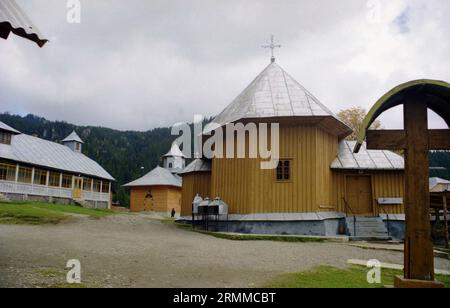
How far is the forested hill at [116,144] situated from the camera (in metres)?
76.4

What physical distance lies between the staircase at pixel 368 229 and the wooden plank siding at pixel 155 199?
85.9 feet

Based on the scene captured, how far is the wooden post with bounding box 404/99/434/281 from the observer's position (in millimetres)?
5281

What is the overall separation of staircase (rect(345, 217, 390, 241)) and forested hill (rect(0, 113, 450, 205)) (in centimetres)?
4841

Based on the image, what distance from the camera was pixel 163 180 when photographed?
138 ft

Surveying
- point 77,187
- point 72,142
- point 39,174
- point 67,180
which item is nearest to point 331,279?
point 39,174

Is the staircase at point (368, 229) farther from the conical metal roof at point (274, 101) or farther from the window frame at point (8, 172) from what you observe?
the window frame at point (8, 172)

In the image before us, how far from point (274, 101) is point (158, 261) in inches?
446

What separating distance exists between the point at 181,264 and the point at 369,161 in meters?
13.9

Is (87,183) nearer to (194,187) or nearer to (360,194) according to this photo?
(194,187)

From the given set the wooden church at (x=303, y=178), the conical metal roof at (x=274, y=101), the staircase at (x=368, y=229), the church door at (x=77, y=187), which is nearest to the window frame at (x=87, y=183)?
the church door at (x=77, y=187)

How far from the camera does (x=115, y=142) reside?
121 m

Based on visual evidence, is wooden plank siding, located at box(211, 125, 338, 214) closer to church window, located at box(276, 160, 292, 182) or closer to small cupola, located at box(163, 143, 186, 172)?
church window, located at box(276, 160, 292, 182)
